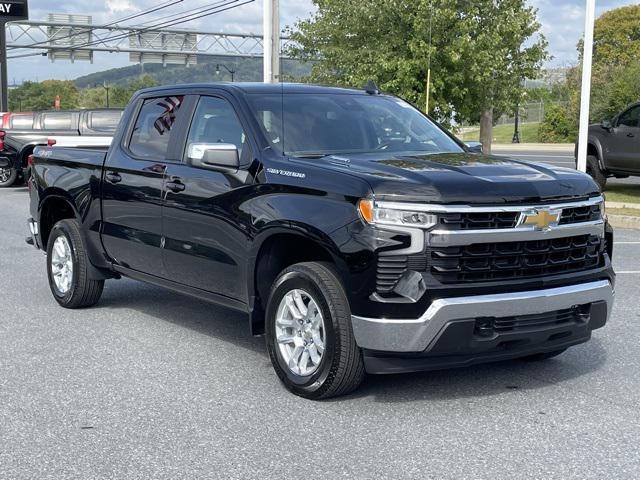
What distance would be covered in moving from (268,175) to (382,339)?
1.39m

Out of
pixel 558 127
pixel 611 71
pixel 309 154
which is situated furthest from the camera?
pixel 558 127

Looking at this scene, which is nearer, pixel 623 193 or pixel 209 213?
pixel 209 213

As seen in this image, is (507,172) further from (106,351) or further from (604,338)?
(106,351)

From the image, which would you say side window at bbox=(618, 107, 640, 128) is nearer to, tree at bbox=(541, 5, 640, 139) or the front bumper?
the front bumper

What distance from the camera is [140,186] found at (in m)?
6.86

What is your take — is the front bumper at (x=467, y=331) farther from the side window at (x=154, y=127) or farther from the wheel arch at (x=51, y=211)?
the wheel arch at (x=51, y=211)

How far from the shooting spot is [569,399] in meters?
5.44

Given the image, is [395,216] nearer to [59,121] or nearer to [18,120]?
[59,121]

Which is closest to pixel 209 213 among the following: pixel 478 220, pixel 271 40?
pixel 478 220

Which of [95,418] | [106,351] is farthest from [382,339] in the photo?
[106,351]

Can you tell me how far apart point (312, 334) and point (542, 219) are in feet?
4.81

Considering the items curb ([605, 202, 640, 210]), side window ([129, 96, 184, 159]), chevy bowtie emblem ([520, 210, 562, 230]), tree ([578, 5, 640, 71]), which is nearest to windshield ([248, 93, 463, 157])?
side window ([129, 96, 184, 159])

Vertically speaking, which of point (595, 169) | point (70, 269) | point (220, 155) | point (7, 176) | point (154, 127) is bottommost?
point (7, 176)

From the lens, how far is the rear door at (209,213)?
233 inches
